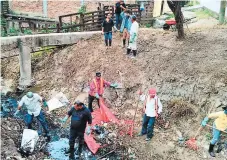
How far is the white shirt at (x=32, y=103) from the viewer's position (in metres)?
9.38

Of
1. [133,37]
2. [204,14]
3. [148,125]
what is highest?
[204,14]

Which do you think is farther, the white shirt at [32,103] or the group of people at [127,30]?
the group of people at [127,30]

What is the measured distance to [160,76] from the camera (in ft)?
38.9

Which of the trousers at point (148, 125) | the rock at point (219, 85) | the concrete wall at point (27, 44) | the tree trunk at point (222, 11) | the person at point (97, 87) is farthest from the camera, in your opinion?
the tree trunk at point (222, 11)

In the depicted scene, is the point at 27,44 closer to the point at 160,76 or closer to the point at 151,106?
the point at 160,76

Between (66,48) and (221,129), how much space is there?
25.4 ft

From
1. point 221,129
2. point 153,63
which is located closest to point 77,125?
point 221,129

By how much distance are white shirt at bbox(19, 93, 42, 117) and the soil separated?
223 cm

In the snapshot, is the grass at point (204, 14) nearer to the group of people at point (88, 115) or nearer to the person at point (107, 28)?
the person at point (107, 28)

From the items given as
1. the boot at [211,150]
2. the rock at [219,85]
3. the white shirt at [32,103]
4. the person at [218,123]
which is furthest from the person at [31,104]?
the rock at [219,85]

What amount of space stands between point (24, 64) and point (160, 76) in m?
5.06

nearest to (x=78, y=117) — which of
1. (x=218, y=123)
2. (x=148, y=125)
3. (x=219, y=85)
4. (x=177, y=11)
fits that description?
(x=148, y=125)

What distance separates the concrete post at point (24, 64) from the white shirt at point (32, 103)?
422 centimetres

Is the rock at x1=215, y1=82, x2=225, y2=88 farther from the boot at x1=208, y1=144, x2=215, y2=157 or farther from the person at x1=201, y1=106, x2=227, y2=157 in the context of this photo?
the boot at x1=208, y1=144, x2=215, y2=157
